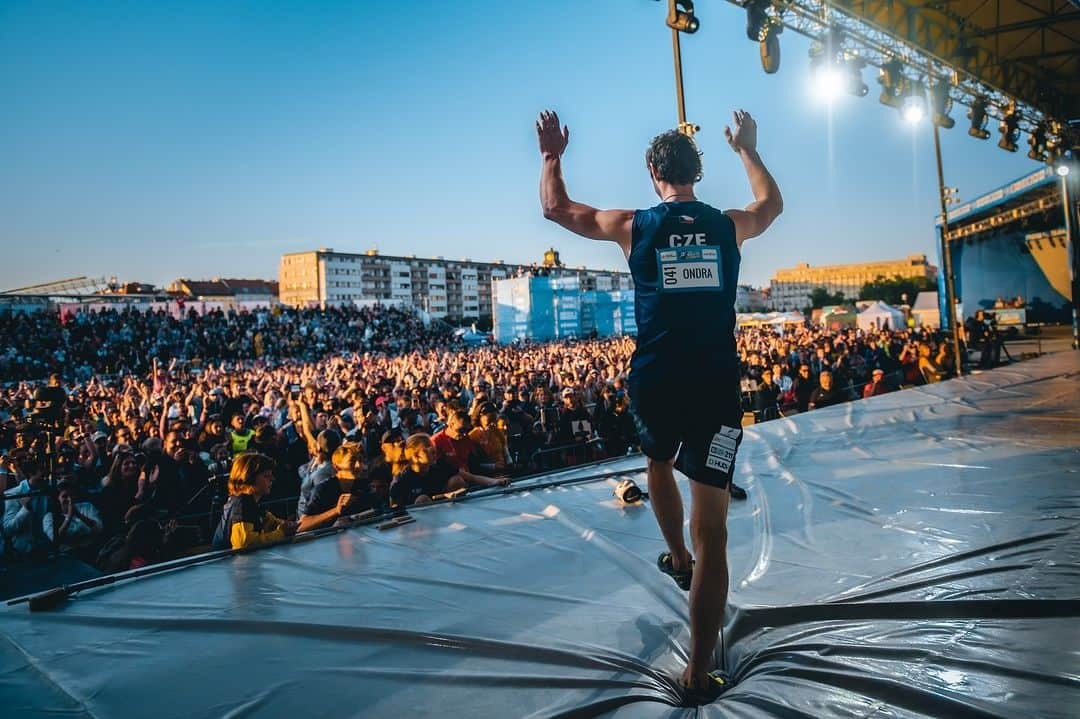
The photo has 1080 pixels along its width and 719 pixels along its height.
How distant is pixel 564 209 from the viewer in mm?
2141

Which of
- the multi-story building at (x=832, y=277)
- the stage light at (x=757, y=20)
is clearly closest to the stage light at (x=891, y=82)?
the stage light at (x=757, y=20)

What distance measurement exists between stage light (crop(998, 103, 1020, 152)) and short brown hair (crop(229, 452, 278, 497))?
56.9 ft

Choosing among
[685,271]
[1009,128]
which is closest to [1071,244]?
[1009,128]

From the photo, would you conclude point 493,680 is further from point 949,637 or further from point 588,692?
point 949,637

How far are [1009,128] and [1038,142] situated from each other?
260cm

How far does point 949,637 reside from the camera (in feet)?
5.93

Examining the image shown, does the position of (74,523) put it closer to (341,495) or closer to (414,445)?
(341,495)

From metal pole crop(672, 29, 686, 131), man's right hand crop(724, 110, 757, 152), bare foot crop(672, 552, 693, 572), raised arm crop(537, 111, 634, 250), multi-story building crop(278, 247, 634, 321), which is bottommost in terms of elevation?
bare foot crop(672, 552, 693, 572)

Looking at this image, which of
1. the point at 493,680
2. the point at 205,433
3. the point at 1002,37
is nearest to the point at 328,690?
the point at 493,680

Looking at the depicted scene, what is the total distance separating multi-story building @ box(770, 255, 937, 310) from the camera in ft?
522

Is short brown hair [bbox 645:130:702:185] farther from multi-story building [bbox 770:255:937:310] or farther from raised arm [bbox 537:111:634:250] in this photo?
multi-story building [bbox 770:255:937:310]

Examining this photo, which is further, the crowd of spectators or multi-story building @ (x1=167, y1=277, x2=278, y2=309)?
multi-story building @ (x1=167, y1=277, x2=278, y2=309)

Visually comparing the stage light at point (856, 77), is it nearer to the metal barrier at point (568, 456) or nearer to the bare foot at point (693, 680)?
the metal barrier at point (568, 456)

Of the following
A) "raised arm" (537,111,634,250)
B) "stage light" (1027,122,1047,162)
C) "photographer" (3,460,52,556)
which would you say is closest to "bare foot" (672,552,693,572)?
"raised arm" (537,111,634,250)
